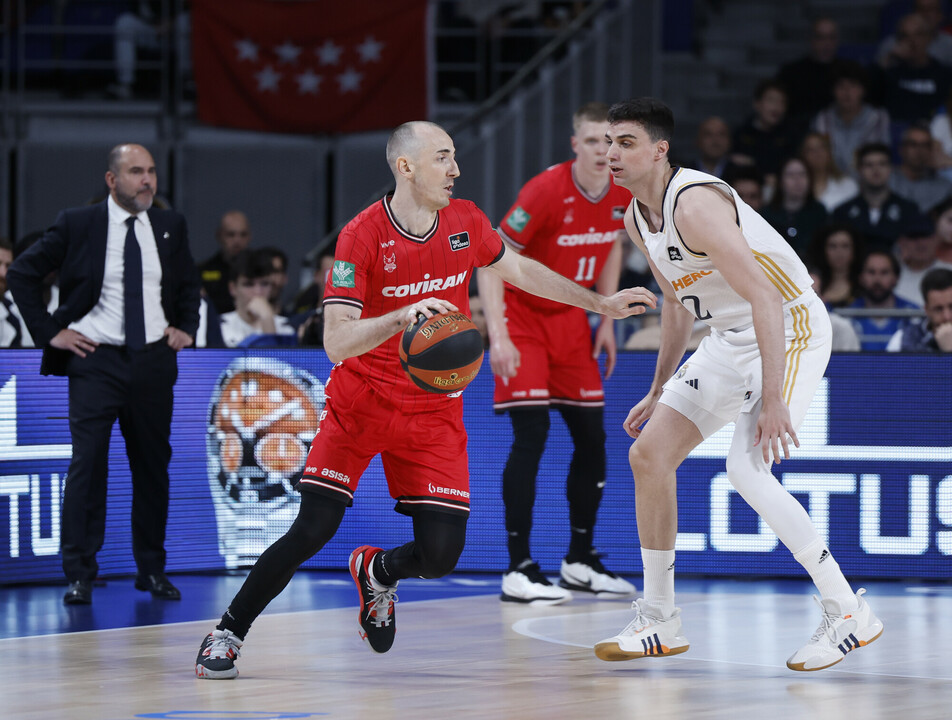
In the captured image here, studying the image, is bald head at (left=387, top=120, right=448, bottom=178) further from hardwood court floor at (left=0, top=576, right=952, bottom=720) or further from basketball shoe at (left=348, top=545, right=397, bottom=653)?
hardwood court floor at (left=0, top=576, right=952, bottom=720)

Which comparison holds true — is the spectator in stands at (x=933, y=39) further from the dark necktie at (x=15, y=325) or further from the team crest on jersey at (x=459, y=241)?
the team crest on jersey at (x=459, y=241)

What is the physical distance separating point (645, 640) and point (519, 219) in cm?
253

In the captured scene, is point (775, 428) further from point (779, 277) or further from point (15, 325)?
point (15, 325)

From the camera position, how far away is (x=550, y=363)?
745cm

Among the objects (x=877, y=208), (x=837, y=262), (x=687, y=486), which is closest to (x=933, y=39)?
(x=877, y=208)

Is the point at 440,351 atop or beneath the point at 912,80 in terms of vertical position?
beneath

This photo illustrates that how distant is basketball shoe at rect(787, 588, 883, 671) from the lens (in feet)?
16.9

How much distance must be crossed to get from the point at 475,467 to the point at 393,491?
2514mm

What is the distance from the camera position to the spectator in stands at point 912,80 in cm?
1255

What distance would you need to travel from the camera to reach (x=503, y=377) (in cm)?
707

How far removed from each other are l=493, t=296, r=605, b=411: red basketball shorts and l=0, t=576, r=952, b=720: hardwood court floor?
1064mm

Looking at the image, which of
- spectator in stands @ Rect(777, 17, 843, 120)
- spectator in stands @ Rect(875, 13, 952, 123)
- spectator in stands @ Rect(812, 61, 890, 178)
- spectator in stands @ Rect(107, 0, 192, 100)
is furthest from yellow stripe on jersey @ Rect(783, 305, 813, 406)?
spectator in stands @ Rect(107, 0, 192, 100)

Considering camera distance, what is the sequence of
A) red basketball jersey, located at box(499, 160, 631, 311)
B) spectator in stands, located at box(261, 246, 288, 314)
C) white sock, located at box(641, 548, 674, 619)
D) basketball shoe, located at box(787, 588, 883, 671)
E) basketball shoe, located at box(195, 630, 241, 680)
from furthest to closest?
spectator in stands, located at box(261, 246, 288, 314)
red basketball jersey, located at box(499, 160, 631, 311)
white sock, located at box(641, 548, 674, 619)
basketball shoe, located at box(195, 630, 241, 680)
basketball shoe, located at box(787, 588, 883, 671)

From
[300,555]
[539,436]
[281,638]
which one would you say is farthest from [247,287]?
[300,555]
